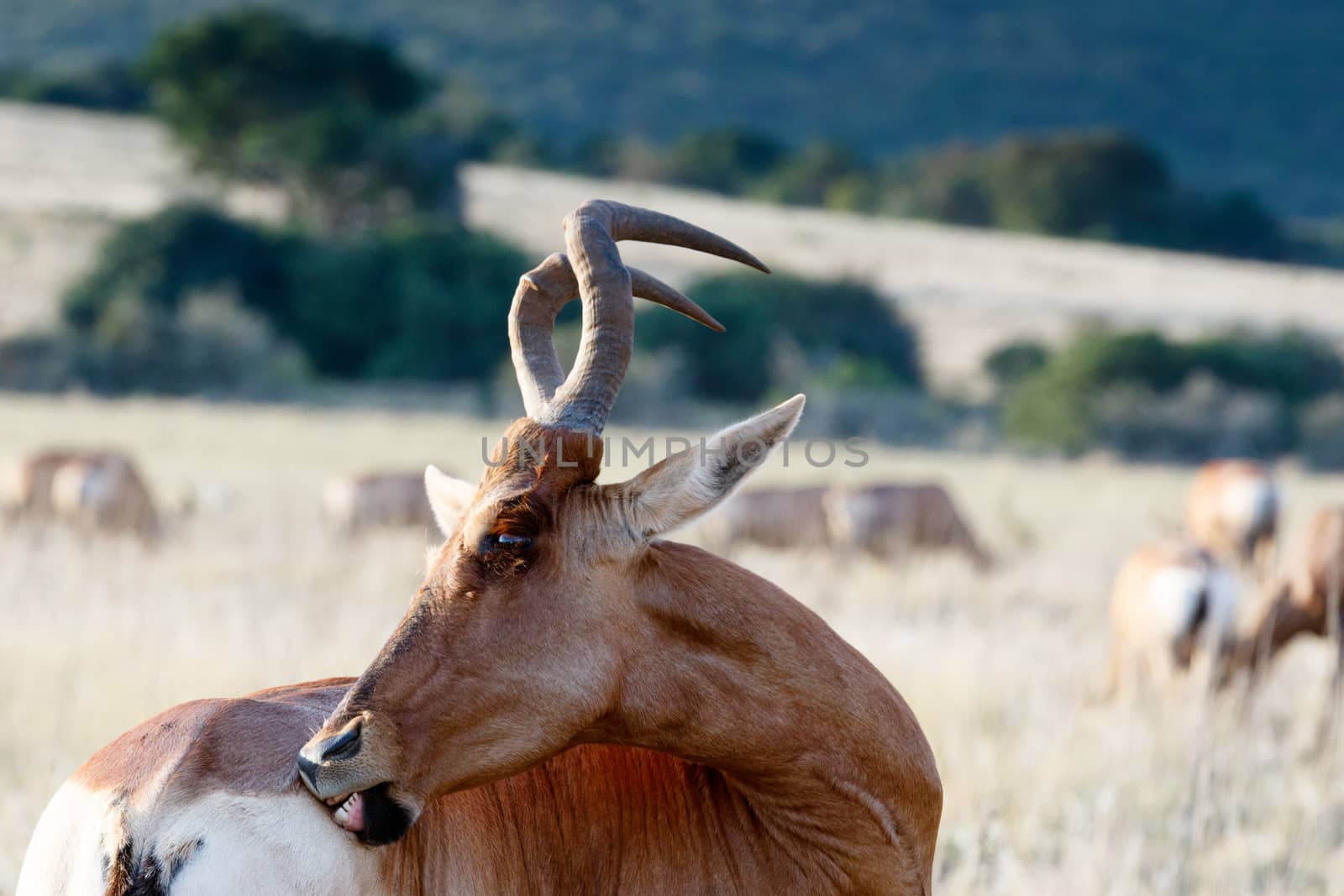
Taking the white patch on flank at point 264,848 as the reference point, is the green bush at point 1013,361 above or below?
above

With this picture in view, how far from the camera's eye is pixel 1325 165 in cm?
10262

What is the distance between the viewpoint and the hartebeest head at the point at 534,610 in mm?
2977

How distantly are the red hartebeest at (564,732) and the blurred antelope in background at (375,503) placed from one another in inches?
429

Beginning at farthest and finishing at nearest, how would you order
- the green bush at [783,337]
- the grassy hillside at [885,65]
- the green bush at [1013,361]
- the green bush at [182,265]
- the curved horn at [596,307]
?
the grassy hillside at [885,65] < the green bush at [1013,361] < the green bush at [182,265] < the green bush at [783,337] < the curved horn at [596,307]

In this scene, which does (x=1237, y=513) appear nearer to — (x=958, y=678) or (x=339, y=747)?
(x=958, y=678)

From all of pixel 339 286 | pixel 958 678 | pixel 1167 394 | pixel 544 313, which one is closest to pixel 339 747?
pixel 544 313

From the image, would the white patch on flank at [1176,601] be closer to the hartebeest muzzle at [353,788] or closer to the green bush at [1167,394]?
the hartebeest muzzle at [353,788]

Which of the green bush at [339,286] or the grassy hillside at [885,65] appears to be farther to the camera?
the grassy hillside at [885,65]

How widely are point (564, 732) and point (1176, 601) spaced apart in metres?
6.14

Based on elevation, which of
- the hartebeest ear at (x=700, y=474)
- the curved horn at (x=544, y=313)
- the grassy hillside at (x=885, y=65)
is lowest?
the hartebeest ear at (x=700, y=474)

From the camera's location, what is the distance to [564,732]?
3.16 m

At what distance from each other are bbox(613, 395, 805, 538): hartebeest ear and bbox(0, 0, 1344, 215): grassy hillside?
3890 inches

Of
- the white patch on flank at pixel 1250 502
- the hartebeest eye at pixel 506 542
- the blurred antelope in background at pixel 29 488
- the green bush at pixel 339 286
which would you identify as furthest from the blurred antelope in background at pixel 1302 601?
the green bush at pixel 339 286

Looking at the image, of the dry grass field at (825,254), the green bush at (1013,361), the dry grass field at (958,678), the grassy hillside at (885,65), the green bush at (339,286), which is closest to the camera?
the dry grass field at (958,678)
